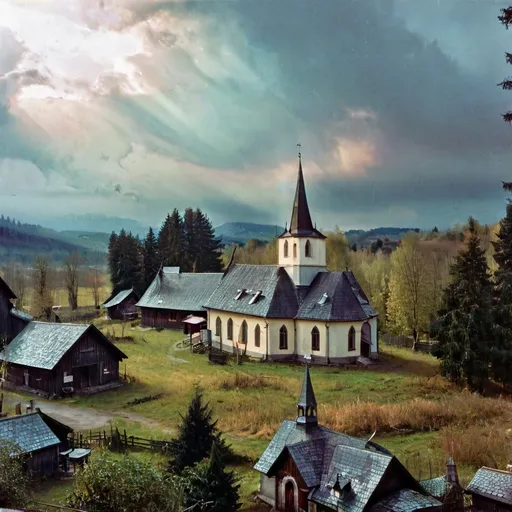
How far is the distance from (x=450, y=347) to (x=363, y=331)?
29.1ft

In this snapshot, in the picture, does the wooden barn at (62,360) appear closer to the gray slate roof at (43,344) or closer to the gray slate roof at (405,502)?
the gray slate roof at (43,344)

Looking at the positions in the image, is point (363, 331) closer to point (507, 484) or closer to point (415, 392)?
point (415, 392)

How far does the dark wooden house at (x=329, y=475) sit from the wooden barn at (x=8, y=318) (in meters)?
24.3

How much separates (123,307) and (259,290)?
87.2ft

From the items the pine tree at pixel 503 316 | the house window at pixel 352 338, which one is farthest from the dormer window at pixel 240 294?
the pine tree at pixel 503 316

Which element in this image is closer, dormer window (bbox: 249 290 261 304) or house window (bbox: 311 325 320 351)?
house window (bbox: 311 325 320 351)

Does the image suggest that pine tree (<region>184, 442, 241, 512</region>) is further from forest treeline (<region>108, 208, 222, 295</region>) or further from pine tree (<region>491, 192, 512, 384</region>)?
forest treeline (<region>108, 208, 222, 295</region>)

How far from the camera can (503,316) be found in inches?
1067

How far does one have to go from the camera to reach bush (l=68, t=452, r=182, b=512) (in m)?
9.41

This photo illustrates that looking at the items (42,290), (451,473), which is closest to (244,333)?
(42,290)

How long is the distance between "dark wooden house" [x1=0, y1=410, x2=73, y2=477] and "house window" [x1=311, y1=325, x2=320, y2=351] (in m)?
19.8

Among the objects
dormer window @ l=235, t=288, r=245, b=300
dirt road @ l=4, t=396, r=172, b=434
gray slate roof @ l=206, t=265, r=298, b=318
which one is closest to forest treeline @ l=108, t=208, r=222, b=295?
gray slate roof @ l=206, t=265, r=298, b=318

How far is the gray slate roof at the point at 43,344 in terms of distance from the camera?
26203 millimetres

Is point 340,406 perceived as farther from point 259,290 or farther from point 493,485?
point 259,290
